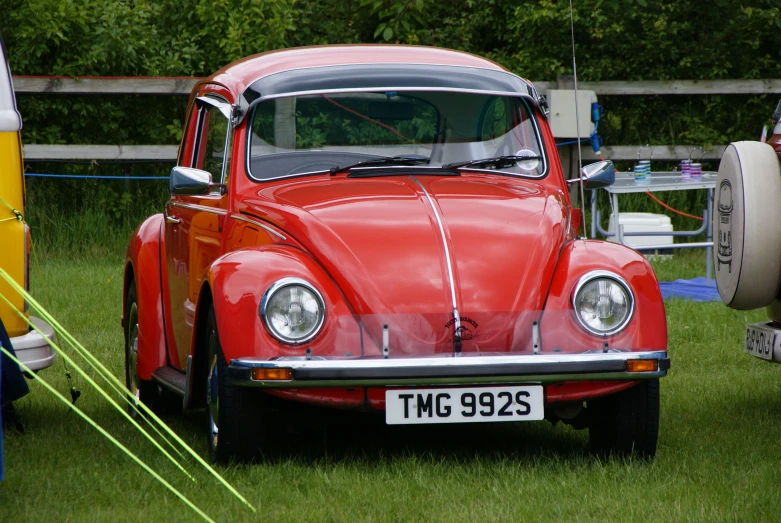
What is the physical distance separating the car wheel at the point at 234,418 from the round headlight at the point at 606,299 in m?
1.31

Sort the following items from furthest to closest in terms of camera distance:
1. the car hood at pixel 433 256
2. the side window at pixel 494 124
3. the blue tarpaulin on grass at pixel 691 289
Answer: the blue tarpaulin on grass at pixel 691 289 < the side window at pixel 494 124 < the car hood at pixel 433 256

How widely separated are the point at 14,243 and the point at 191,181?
0.83 m

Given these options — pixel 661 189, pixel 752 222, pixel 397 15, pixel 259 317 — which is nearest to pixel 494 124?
pixel 752 222

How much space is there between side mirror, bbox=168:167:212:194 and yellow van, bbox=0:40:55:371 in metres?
0.70

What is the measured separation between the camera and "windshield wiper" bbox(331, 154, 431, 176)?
19.0 ft

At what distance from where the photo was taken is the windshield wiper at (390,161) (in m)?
5.78

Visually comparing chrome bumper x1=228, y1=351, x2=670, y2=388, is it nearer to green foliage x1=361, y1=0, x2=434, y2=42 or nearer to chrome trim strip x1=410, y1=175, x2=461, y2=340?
chrome trim strip x1=410, y1=175, x2=461, y2=340

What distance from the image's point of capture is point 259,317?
4715 mm

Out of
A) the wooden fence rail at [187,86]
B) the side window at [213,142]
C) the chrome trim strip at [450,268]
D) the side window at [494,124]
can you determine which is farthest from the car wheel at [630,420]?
the wooden fence rail at [187,86]

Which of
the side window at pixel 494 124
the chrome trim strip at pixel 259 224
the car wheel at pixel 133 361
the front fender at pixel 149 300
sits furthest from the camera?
the car wheel at pixel 133 361

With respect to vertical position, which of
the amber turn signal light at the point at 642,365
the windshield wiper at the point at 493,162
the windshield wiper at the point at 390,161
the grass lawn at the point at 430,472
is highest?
the windshield wiper at the point at 390,161

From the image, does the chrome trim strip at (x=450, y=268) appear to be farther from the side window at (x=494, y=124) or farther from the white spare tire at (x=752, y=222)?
the white spare tire at (x=752, y=222)

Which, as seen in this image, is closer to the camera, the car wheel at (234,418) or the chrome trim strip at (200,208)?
the car wheel at (234,418)

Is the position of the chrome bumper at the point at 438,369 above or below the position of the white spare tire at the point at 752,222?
below
